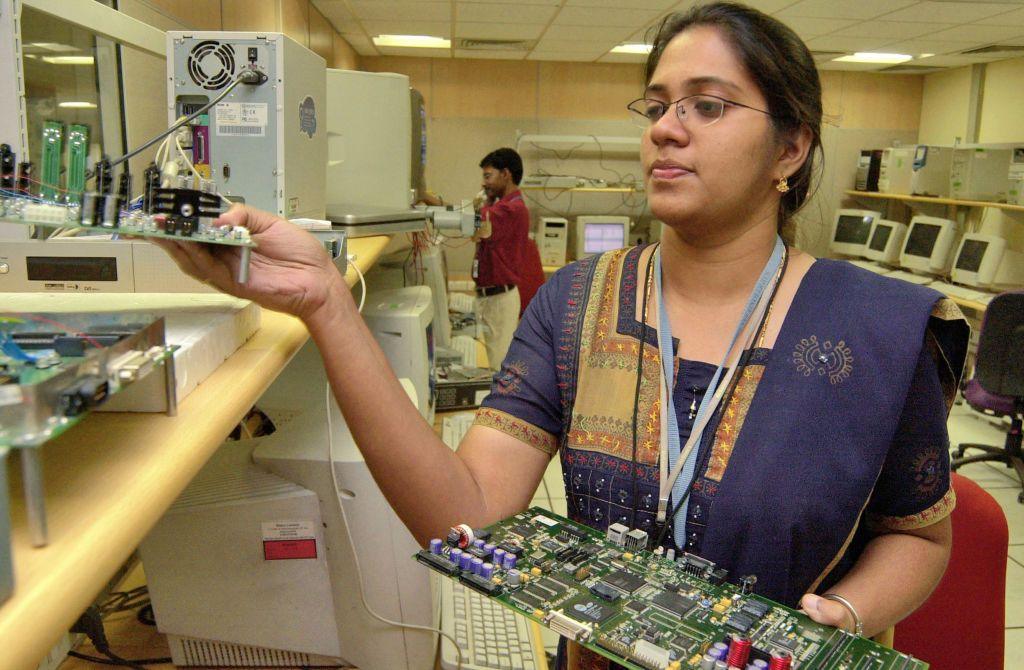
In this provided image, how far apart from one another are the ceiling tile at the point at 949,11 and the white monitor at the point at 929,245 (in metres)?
1.51

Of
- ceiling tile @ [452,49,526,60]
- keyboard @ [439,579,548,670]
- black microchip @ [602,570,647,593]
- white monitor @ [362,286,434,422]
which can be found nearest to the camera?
black microchip @ [602,570,647,593]

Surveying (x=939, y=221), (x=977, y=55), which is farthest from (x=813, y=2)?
(x=977, y=55)

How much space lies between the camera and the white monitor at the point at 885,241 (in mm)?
6320

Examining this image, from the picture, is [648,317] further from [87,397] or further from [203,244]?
[87,397]

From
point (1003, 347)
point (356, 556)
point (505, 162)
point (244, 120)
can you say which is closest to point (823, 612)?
point (356, 556)

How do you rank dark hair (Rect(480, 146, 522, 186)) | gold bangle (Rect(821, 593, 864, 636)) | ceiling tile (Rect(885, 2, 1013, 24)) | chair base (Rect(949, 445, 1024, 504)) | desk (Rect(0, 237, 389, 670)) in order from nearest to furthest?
desk (Rect(0, 237, 389, 670)) → gold bangle (Rect(821, 593, 864, 636)) → chair base (Rect(949, 445, 1024, 504)) → ceiling tile (Rect(885, 2, 1013, 24)) → dark hair (Rect(480, 146, 522, 186))

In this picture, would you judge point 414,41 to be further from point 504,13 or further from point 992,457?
point 992,457

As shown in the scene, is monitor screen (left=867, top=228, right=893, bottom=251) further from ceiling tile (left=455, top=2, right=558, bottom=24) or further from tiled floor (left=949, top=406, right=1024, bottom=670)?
ceiling tile (left=455, top=2, right=558, bottom=24)

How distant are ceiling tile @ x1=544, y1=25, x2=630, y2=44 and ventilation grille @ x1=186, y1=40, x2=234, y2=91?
441 centimetres

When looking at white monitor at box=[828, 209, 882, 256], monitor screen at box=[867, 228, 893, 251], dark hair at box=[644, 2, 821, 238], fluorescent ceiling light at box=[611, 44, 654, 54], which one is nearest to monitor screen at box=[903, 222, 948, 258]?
monitor screen at box=[867, 228, 893, 251]

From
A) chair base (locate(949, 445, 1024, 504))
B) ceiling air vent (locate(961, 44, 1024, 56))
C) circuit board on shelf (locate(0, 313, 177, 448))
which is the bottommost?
chair base (locate(949, 445, 1024, 504))

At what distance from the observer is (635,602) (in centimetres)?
77

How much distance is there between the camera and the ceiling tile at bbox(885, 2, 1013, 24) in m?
4.43

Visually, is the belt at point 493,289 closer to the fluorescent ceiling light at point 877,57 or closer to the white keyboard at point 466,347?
the white keyboard at point 466,347
